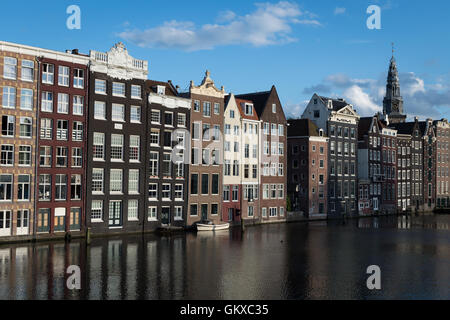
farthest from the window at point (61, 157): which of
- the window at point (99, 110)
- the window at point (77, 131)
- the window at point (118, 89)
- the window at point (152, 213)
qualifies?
the window at point (152, 213)

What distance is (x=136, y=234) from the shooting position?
70062 millimetres

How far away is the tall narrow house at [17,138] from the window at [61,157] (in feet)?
9.70

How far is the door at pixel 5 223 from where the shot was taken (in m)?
58.5

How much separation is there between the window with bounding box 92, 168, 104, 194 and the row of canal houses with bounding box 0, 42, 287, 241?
0.12m

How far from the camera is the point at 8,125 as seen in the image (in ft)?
196

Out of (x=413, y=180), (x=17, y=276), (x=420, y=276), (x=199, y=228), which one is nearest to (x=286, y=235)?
(x=199, y=228)

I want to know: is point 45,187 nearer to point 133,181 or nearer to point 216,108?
point 133,181

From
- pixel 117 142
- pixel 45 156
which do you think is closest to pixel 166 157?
pixel 117 142

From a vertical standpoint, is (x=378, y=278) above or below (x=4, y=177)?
below

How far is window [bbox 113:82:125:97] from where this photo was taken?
6938cm

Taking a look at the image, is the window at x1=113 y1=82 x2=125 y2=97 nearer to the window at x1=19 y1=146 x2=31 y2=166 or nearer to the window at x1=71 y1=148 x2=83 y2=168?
the window at x1=71 y1=148 x2=83 y2=168

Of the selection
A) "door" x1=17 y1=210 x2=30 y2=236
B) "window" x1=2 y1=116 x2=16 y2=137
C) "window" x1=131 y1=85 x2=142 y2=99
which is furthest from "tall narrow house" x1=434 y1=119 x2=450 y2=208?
"window" x1=2 y1=116 x2=16 y2=137
